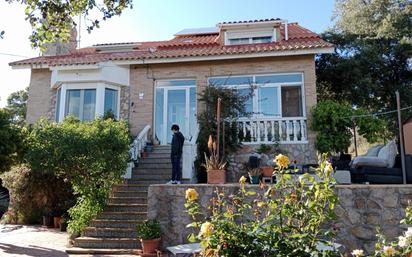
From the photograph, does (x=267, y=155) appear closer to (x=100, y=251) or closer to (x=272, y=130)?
(x=272, y=130)

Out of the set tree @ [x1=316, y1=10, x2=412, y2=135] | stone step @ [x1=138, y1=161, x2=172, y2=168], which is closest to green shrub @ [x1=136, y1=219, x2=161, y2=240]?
stone step @ [x1=138, y1=161, x2=172, y2=168]

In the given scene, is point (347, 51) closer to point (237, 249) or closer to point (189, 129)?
point (189, 129)

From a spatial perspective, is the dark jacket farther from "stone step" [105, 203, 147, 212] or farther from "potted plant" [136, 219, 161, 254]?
"potted plant" [136, 219, 161, 254]

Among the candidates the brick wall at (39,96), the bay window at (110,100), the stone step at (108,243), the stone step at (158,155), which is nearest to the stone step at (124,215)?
the stone step at (108,243)

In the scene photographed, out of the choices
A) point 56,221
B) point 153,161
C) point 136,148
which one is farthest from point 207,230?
point 56,221

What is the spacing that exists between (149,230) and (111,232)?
1375 millimetres

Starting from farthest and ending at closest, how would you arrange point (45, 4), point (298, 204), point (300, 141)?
point (300, 141)
point (45, 4)
point (298, 204)

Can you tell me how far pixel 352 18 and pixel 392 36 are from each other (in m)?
3.13

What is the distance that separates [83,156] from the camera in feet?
28.6

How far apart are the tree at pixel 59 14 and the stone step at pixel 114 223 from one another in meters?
4.25

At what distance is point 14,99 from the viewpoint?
31078 mm

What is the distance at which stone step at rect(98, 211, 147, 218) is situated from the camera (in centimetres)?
804

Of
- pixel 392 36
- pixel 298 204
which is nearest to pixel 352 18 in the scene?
pixel 392 36

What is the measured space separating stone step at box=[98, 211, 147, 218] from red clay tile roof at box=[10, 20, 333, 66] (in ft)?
22.3
